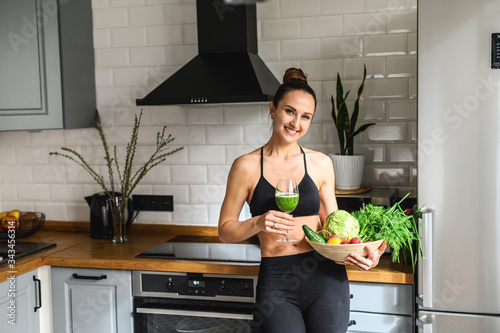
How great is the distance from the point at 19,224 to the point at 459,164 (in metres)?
2.39

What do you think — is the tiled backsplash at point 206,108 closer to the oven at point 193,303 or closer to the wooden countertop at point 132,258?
the wooden countertop at point 132,258

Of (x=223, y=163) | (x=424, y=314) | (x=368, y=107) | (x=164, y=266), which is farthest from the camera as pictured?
(x=223, y=163)

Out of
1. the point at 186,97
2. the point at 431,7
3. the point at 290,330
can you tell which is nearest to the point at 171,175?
the point at 186,97

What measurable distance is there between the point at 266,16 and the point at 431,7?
3.66 feet

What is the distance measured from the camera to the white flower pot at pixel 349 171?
286cm

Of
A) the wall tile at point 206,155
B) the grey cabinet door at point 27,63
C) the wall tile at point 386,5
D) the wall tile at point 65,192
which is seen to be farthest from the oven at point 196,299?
the wall tile at point 386,5

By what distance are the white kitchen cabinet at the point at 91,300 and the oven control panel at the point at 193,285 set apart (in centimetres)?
8

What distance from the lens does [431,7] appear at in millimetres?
2266

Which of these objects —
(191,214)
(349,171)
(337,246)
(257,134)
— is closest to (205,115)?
(257,134)

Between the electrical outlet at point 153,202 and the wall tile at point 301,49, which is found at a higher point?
the wall tile at point 301,49

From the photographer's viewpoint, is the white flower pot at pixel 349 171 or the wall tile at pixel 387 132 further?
the wall tile at pixel 387 132

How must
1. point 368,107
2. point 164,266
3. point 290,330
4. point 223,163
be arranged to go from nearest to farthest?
point 290,330, point 164,266, point 368,107, point 223,163

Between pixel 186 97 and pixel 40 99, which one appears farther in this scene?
pixel 40 99

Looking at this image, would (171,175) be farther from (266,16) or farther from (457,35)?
(457,35)
